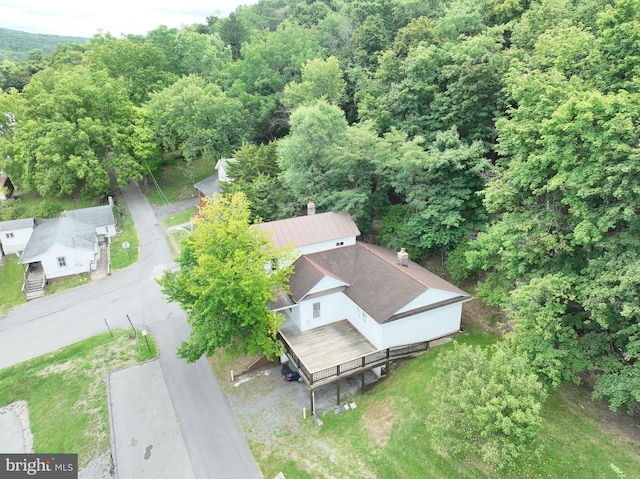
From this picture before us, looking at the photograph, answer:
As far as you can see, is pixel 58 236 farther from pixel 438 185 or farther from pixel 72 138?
pixel 438 185

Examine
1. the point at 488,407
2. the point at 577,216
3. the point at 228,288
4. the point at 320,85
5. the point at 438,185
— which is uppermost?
the point at 320,85

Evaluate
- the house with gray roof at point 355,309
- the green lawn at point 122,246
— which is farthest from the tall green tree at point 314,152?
the green lawn at point 122,246

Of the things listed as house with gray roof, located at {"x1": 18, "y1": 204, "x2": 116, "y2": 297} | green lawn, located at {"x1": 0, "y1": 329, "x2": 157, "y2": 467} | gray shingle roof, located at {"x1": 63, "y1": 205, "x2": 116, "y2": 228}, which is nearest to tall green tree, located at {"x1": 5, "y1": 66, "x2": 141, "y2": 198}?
gray shingle roof, located at {"x1": 63, "y1": 205, "x2": 116, "y2": 228}

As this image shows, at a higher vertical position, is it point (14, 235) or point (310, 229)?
point (310, 229)

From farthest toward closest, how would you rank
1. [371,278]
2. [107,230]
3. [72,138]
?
[72,138], [107,230], [371,278]

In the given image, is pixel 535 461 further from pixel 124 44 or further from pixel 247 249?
pixel 124 44

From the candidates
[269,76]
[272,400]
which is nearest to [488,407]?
[272,400]

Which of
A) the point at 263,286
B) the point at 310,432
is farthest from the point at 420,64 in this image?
the point at 310,432
